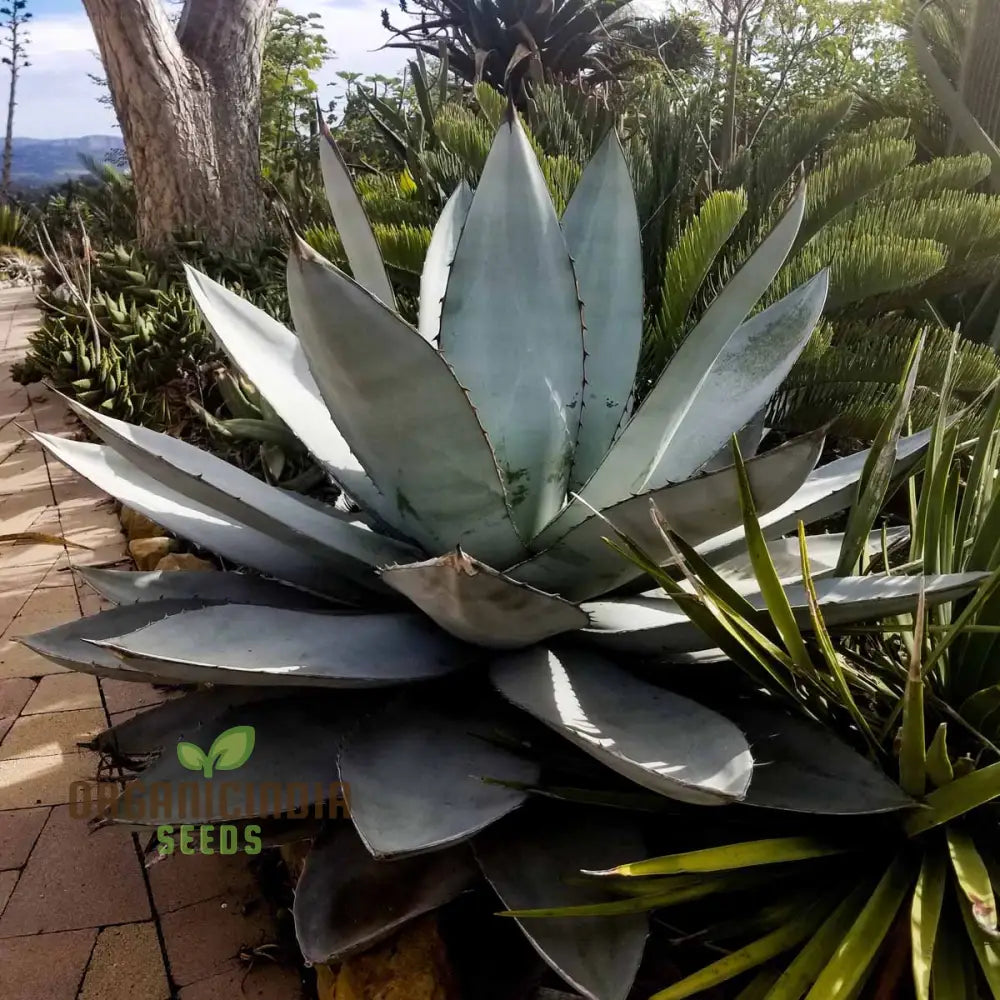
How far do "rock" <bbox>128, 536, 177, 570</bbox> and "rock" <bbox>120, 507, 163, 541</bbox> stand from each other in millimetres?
198

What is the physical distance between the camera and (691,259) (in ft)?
6.84

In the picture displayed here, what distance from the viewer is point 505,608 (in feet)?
3.30

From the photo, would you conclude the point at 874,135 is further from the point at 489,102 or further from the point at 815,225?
the point at 489,102

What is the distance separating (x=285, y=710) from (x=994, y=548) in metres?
0.99

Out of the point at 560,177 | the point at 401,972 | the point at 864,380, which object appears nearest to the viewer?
the point at 401,972

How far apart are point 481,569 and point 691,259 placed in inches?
56.1

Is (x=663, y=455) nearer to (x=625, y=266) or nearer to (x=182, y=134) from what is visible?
(x=625, y=266)

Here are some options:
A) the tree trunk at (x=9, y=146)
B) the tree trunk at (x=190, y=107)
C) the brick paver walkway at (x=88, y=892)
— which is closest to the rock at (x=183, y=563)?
the brick paver walkway at (x=88, y=892)

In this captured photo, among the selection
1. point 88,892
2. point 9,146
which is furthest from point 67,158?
point 88,892

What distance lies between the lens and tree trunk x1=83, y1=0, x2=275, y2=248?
183 inches

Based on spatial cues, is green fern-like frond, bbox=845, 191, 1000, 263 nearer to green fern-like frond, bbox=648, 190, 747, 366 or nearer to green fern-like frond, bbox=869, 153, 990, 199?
green fern-like frond, bbox=869, 153, 990, 199

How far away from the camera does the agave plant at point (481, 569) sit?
3.20 feet

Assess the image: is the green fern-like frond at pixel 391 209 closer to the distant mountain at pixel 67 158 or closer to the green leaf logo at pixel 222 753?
the green leaf logo at pixel 222 753

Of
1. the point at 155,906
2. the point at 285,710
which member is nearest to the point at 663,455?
the point at 285,710
